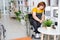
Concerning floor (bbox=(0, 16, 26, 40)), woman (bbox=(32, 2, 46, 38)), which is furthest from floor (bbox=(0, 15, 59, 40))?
woman (bbox=(32, 2, 46, 38))

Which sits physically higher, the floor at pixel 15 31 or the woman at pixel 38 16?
the woman at pixel 38 16

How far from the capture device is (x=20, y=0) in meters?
7.34

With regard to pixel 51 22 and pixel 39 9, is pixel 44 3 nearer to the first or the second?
pixel 39 9

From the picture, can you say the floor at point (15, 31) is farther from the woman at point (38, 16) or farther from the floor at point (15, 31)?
the woman at point (38, 16)

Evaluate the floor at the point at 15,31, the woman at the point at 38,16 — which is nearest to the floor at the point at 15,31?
the floor at the point at 15,31

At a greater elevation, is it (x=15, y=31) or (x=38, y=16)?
(x=38, y=16)

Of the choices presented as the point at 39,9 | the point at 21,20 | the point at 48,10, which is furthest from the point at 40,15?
the point at 21,20

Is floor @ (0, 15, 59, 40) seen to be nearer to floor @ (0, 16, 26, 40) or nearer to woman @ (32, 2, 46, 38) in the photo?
floor @ (0, 16, 26, 40)

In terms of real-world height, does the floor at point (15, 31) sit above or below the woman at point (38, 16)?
below

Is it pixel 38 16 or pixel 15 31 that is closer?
pixel 38 16

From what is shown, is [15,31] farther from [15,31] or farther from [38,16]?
[38,16]

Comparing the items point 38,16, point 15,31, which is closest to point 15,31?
point 15,31

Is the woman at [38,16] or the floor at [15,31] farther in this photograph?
the floor at [15,31]

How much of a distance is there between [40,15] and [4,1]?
5619mm
